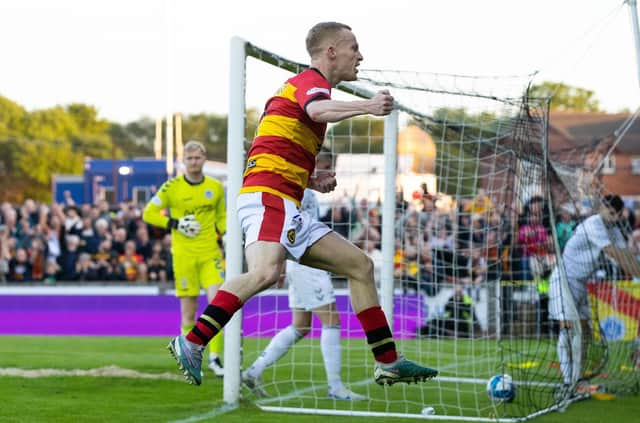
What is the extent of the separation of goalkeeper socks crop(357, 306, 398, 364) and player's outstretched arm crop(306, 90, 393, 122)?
4.16 ft

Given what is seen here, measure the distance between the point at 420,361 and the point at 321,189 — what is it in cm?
662

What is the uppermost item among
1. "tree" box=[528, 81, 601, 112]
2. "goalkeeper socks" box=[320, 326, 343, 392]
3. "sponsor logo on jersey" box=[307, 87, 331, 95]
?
"tree" box=[528, 81, 601, 112]

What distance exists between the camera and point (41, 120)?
233ft

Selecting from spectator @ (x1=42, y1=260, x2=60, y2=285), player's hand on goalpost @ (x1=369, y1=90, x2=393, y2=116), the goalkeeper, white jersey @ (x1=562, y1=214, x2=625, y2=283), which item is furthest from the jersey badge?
spectator @ (x1=42, y1=260, x2=60, y2=285)

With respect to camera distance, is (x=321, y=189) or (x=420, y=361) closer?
(x=321, y=189)

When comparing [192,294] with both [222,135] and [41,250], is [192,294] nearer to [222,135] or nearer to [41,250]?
[41,250]

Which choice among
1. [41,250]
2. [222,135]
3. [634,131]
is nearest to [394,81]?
[41,250]

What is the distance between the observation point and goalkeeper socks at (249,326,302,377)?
29.5ft

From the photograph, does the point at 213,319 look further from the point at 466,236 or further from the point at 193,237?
the point at 466,236

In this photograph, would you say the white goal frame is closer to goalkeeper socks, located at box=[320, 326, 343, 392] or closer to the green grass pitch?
the green grass pitch

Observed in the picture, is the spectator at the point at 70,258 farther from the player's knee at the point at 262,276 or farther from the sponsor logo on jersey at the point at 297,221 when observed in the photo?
the player's knee at the point at 262,276

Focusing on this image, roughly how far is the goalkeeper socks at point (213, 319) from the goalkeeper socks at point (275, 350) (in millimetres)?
3476

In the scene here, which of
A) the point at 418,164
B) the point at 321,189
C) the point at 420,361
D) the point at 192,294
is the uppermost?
the point at 418,164

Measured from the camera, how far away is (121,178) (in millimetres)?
34469
